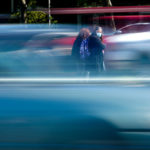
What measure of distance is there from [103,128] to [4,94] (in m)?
0.72

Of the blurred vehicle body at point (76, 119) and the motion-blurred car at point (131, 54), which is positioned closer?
the blurred vehicle body at point (76, 119)

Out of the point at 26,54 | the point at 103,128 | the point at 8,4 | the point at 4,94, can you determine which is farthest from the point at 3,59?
the point at 8,4

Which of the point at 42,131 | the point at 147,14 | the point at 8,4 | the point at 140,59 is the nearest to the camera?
the point at 42,131

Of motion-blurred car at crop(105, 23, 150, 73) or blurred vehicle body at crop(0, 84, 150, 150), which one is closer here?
blurred vehicle body at crop(0, 84, 150, 150)

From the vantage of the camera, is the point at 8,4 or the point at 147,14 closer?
the point at 147,14

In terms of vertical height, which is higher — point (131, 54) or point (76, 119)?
point (131, 54)

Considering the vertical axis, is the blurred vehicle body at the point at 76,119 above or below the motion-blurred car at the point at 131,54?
below

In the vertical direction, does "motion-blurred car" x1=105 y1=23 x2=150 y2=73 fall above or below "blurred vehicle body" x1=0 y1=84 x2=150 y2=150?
above

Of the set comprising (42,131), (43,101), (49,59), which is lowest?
(42,131)

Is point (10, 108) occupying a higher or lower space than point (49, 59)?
lower

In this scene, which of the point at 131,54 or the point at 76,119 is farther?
the point at 131,54

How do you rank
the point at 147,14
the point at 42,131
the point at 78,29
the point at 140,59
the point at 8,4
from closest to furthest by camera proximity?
1. the point at 42,131
2. the point at 140,59
3. the point at 78,29
4. the point at 147,14
5. the point at 8,4

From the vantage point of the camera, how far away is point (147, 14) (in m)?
20.4

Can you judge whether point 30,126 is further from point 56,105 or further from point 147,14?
point 147,14
